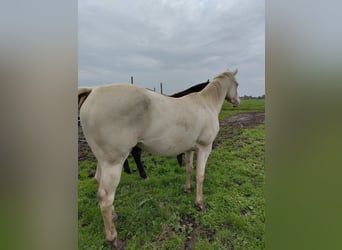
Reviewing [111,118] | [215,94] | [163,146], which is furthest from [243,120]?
[111,118]

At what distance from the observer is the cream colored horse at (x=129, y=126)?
102 cm

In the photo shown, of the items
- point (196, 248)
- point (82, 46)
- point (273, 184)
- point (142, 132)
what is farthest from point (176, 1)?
point (196, 248)

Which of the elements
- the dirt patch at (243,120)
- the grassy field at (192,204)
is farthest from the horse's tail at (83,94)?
the dirt patch at (243,120)

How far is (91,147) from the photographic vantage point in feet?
3.46

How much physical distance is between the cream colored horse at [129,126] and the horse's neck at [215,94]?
11 cm

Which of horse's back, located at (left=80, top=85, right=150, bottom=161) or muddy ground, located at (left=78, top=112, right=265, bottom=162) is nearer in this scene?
horse's back, located at (left=80, top=85, right=150, bottom=161)

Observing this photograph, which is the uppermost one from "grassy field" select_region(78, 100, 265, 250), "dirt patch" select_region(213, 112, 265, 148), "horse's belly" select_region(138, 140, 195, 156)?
"dirt patch" select_region(213, 112, 265, 148)

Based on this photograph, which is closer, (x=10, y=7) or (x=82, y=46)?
(x=10, y=7)

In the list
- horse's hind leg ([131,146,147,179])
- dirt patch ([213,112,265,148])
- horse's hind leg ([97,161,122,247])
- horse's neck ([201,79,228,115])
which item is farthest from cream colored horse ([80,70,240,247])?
horse's hind leg ([131,146,147,179])

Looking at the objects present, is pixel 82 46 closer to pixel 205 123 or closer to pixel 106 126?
pixel 106 126

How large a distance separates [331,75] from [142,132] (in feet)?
2.84

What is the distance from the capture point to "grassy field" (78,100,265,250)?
1.22m

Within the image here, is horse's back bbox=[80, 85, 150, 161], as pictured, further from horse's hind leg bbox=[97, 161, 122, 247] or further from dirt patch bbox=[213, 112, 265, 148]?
dirt patch bbox=[213, 112, 265, 148]

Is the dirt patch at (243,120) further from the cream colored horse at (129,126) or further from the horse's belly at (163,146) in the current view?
the horse's belly at (163,146)
